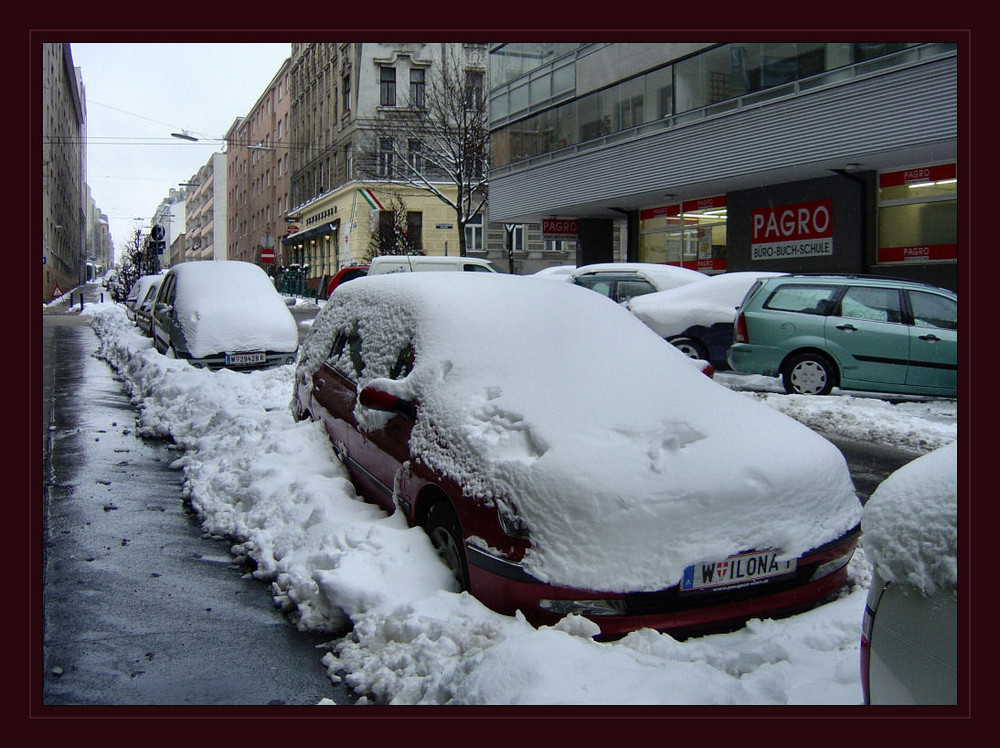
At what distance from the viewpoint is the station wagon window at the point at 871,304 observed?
10898 mm

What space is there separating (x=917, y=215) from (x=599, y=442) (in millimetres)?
17146

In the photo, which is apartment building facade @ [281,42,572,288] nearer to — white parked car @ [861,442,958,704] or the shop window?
the shop window

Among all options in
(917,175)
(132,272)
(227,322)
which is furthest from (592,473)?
(132,272)

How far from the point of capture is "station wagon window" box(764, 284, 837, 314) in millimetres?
11406

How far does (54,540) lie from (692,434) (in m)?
3.79

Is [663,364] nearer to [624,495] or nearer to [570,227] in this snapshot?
[624,495]

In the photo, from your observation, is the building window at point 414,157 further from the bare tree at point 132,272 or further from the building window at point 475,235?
the bare tree at point 132,272

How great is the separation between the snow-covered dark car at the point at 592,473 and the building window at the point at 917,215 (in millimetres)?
15299

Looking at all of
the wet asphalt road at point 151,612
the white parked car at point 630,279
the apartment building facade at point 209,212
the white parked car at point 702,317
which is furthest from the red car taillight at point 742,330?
the apartment building facade at point 209,212

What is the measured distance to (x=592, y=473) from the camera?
11.5ft

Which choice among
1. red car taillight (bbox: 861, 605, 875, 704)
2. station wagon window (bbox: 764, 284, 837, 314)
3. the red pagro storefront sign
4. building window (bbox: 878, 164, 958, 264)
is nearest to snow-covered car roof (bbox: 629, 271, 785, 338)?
station wagon window (bbox: 764, 284, 837, 314)

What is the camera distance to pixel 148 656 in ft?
12.0

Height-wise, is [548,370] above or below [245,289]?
below
